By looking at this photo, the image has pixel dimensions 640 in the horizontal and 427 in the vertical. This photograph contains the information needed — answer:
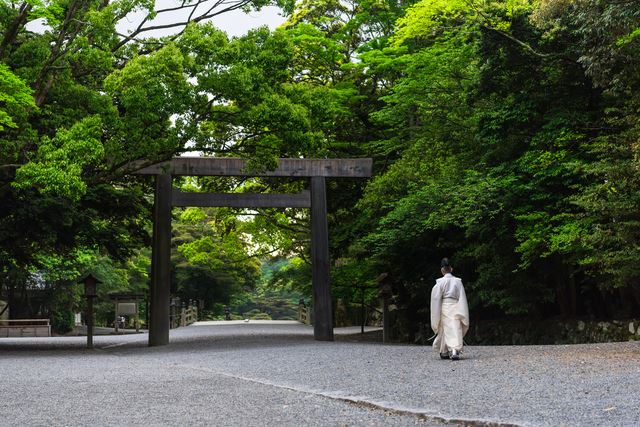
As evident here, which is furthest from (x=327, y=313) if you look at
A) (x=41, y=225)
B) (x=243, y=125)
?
(x=41, y=225)

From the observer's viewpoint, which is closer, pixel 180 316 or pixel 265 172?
pixel 265 172

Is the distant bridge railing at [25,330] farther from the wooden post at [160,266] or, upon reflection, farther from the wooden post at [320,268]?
the wooden post at [320,268]

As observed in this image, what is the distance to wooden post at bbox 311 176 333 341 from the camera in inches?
671

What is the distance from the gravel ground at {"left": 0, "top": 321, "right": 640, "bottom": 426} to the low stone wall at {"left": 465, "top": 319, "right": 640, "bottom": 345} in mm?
3357

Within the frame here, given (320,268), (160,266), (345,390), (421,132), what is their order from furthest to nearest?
(421,132)
(320,268)
(160,266)
(345,390)

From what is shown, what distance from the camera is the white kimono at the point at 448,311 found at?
10.5 meters

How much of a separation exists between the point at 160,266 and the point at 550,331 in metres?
8.55

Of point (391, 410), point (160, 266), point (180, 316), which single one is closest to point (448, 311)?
point (391, 410)

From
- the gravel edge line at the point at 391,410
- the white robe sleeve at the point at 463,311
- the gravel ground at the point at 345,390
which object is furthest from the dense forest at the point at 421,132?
the gravel edge line at the point at 391,410

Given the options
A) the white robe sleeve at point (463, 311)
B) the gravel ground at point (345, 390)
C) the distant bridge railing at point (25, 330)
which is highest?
the white robe sleeve at point (463, 311)

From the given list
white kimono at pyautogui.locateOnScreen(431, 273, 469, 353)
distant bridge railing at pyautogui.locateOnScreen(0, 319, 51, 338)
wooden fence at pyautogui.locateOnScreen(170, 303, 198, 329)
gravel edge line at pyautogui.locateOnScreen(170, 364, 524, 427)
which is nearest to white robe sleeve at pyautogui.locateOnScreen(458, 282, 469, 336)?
white kimono at pyautogui.locateOnScreen(431, 273, 469, 353)

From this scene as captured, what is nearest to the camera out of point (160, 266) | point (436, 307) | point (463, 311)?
point (463, 311)

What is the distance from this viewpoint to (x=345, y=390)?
7250 millimetres

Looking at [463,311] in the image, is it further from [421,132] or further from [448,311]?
[421,132]
